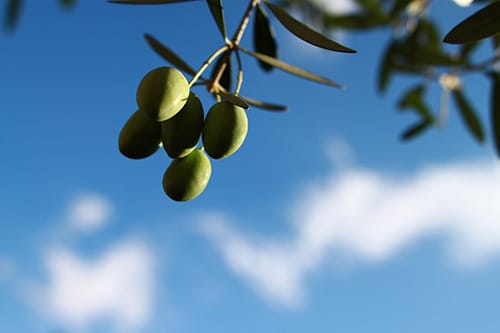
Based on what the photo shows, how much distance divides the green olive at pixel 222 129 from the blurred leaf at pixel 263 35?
1.81 feet

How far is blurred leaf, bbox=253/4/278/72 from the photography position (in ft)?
5.26

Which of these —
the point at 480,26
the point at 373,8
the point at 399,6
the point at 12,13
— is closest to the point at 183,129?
the point at 480,26

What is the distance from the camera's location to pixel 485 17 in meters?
0.86

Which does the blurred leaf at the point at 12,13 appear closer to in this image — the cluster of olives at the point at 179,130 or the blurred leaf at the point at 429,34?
the cluster of olives at the point at 179,130

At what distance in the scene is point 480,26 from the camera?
86 cm

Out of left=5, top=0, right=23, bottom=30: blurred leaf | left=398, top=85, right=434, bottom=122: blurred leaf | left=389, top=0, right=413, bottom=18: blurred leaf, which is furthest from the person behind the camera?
left=398, top=85, right=434, bottom=122: blurred leaf

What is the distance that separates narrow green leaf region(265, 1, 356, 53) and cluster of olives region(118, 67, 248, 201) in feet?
0.62

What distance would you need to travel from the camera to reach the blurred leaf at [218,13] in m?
1.10

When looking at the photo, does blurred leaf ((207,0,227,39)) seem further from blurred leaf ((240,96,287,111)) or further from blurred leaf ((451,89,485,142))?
blurred leaf ((451,89,485,142))

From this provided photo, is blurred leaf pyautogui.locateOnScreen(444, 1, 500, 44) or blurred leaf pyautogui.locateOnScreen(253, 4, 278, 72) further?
blurred leaf pyautogui.locateOnScreen(253, 4, 278, 72)

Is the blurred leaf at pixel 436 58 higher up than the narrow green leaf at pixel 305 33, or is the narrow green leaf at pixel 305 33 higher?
the blurred leaf at pixel 436 58

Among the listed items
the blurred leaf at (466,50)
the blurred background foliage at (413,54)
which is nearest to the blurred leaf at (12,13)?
the blurred background foliage at (413,54)

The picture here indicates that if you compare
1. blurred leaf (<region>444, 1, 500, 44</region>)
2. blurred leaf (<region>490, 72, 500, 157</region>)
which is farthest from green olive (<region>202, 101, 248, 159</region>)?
blurred leaf (<region>490, 72, 500, 157</region>)

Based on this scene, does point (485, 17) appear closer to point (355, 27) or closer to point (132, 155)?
point (132, 155)
